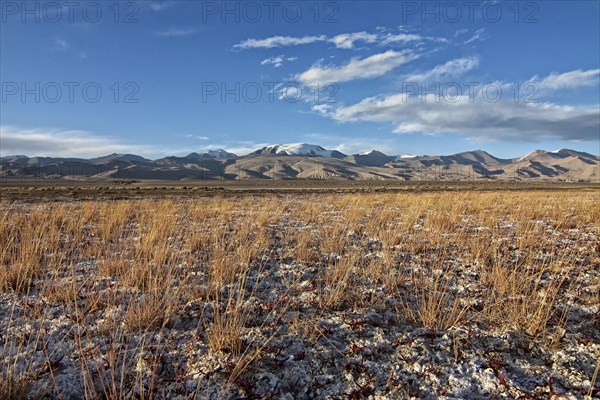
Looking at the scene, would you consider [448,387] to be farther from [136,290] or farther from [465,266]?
[136,290]

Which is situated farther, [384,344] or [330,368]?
[384,344]

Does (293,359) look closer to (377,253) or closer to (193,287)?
(193,287)

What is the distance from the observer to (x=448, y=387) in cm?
265

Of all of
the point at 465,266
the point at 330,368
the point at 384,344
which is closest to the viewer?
the point at 330,368

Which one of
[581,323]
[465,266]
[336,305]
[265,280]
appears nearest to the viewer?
[581,323]

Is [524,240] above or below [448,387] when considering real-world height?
above

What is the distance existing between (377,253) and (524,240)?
313 cm

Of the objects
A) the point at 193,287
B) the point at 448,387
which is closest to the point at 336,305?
the point at 448,387

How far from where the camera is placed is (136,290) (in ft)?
14.1

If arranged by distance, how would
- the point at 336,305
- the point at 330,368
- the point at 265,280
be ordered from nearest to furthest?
the point at 330,368
the point at 336,305
the point at 265,280

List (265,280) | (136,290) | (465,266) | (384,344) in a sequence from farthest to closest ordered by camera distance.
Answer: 1. (465,266)
2. (265,280)
3. (136,290)
4. (384,344)

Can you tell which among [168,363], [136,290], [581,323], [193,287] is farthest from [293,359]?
[581,323]

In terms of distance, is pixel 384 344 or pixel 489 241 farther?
pixel 489 241

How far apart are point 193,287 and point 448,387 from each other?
3.19m
